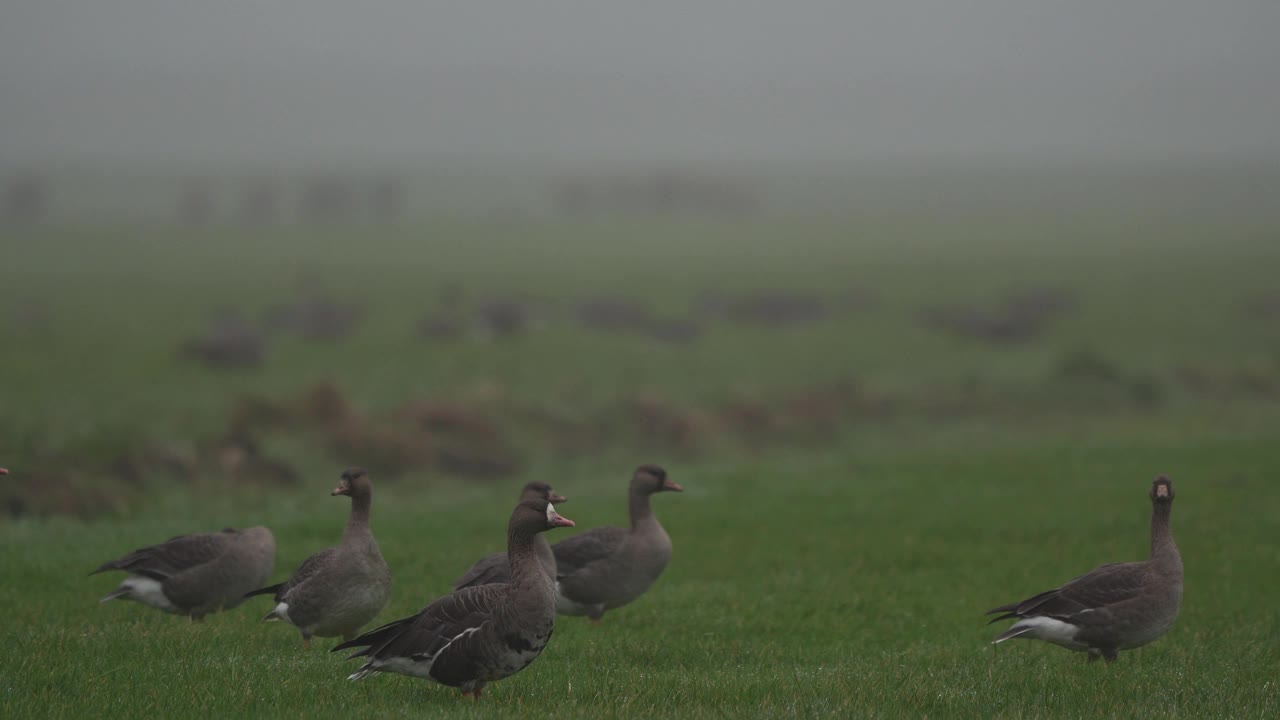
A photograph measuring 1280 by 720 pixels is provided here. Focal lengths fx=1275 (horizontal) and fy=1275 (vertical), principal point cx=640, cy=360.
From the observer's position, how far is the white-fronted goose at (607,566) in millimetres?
15070

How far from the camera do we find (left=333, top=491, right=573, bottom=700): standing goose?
10266 millimetres

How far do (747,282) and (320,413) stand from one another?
4594 cm

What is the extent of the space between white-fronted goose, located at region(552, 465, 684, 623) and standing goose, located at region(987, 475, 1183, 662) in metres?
4.42

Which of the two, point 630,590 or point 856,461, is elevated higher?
point 630,590

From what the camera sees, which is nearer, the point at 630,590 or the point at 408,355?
the point at 630,590

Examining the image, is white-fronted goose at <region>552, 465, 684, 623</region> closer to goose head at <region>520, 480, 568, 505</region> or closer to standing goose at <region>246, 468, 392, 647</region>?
standing goose at <region>246, 468, 392, 647</region>

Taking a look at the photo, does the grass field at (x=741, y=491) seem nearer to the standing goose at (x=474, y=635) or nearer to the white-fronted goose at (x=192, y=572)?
the standing goose at (x=474, y=635)

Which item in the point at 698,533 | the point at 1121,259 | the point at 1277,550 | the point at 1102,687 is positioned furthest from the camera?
the point at 1121,259

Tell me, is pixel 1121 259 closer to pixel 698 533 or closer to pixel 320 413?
pixel 320 413

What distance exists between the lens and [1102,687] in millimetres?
11484

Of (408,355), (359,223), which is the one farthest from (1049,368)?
(359,223)

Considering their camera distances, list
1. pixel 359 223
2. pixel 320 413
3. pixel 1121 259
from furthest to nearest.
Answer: pixel 359 223 → pixel 1121 259 → pixel 320 413

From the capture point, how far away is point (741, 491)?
29.4 metres

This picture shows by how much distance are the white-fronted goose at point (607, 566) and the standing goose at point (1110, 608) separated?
174 inches
